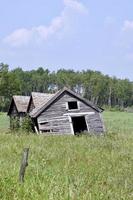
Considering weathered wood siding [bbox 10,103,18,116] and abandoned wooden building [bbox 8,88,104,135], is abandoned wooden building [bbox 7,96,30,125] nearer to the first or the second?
weathered wood siding [bbox 10,103,18,116]

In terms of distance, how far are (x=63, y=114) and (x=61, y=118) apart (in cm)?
43

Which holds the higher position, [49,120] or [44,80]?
[44,80]

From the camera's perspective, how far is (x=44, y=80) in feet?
553

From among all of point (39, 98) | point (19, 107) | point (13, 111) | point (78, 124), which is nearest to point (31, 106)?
point (39, 98)

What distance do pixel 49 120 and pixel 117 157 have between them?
23055 millimetres

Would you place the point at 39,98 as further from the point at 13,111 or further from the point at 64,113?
the point at 13,111

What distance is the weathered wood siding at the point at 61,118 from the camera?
4384cm

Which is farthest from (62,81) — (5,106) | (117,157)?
(117,157)

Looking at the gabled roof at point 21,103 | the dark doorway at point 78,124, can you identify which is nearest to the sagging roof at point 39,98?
the gabled roof at point 21,103

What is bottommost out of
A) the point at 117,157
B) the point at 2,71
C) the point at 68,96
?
the point at 117,157

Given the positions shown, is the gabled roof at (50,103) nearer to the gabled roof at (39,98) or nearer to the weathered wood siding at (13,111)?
the gabled roof at (39,98)

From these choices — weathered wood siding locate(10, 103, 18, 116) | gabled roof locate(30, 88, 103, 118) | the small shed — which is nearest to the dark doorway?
the small shed

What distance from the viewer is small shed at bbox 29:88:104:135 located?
144 feet

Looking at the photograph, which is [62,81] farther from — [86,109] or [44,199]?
[44,199]
